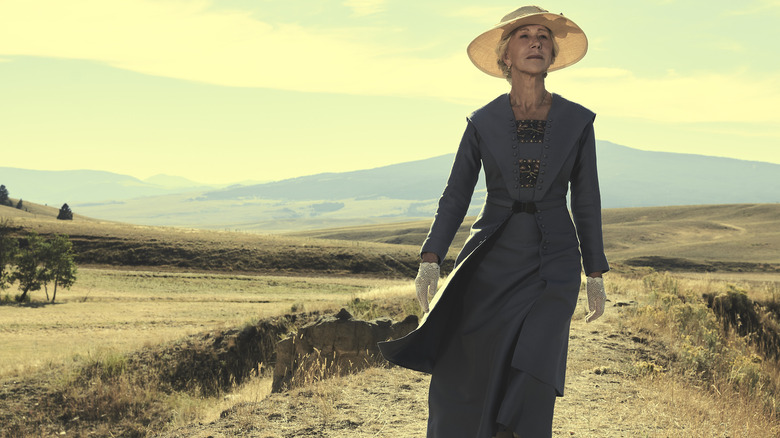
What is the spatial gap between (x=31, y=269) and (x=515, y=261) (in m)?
38.8

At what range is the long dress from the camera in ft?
12.2

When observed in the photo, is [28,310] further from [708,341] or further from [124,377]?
[708,341]

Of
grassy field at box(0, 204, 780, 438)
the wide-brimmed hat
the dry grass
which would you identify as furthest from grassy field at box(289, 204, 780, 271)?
the wide-brimmed hat

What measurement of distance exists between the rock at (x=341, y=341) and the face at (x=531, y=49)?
6.48 meters

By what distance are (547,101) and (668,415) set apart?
395cm

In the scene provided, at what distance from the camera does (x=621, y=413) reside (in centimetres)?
682

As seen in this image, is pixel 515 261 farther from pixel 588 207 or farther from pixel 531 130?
pixel 531 130

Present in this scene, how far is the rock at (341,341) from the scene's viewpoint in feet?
34.4

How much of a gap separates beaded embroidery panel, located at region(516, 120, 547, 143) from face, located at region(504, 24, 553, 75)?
343mm

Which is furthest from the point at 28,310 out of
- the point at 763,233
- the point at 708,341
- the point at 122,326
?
the point at 763,233

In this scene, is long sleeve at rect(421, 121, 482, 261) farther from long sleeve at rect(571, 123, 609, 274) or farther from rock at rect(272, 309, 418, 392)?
rock at rect(272, 309, 418, 392)

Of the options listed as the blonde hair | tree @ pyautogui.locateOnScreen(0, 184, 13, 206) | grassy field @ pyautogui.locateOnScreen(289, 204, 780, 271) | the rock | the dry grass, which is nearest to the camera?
the blonde hair

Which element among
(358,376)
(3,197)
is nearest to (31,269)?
(358,376)

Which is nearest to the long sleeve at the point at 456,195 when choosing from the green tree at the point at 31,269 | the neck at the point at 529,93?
the neck at the point at 529,93
